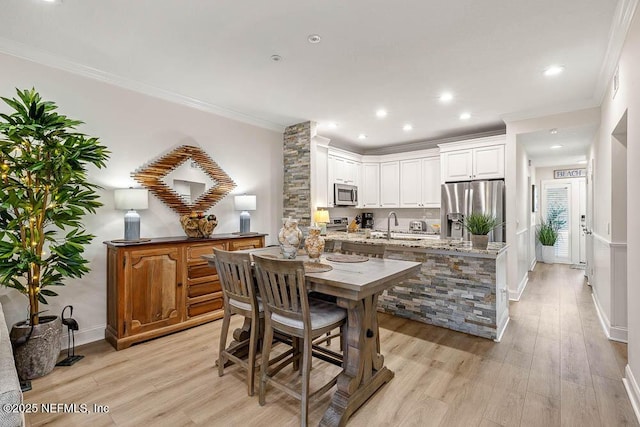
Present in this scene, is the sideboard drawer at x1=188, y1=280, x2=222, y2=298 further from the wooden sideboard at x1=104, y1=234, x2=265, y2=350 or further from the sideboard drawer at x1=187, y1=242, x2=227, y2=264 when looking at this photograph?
the sideboard drawer at x1=187, y1=242, x2=227, y2=264

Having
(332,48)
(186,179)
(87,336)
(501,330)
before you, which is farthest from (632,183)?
(87,336)

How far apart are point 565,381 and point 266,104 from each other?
404cm

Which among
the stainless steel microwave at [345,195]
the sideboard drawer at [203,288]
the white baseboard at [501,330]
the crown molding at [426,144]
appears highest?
the crown molding at [426,144]

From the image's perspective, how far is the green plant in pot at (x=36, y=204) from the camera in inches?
85.9

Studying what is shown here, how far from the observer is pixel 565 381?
2.23 meters

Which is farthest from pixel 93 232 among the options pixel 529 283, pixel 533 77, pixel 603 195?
pixel 529 283

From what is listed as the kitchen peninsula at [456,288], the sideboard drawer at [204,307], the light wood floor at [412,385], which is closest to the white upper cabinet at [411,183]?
the kitchen peninsula at [456,288]

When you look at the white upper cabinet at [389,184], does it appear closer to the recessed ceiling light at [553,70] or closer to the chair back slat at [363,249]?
the recessed ceiling light at [553,70]

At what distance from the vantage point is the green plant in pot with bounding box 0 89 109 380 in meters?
2.18

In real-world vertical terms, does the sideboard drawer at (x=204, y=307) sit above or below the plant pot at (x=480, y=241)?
below

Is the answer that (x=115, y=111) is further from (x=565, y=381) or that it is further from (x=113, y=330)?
Result: (x=565, y=381)

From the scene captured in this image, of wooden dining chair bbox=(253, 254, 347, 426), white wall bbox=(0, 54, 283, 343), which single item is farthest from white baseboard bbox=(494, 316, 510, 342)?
white wall bbox=(0, 54, 283, 343)

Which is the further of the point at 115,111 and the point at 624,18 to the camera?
the point at 115,111

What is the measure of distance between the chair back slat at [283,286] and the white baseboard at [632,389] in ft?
7.05
